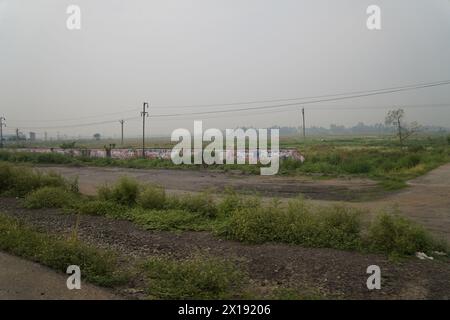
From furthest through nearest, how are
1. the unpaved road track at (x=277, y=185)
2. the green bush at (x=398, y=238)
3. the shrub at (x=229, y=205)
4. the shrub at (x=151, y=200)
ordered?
the unpaved road track at (x=277, y=185), the shrub at (x=151, y=200), the shrub at (x=229, y=205), the green bush at (x=398, y=238)

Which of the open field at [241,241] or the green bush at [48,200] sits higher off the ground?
the green bush at [48,200]

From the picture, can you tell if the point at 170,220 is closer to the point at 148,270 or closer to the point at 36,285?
the point at 148,270

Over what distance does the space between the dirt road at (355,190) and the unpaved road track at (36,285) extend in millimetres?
6541

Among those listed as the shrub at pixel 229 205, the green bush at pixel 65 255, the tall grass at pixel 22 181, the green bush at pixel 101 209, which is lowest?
the green bush at pixel 65 255

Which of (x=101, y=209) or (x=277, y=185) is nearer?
(x=101, y=209)

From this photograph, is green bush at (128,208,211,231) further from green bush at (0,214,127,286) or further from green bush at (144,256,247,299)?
green bush at (144,256,247,299)

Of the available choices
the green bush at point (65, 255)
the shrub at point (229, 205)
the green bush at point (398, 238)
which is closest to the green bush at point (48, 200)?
the green bush at point (65, 255)

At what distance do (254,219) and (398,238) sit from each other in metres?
2.69

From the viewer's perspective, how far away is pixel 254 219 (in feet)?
24.1

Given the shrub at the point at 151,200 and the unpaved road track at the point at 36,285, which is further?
the shrub at the point at 151,200

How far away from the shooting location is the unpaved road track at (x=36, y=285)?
454 centimetres

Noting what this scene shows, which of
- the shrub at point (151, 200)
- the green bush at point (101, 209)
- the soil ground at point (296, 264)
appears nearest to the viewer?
the soil ground at point (296, 264)

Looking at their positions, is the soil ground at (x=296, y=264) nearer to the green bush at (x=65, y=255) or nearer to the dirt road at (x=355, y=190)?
the green bush at (x=65, y=255)

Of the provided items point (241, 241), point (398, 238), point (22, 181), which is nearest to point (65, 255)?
point (241, 241)
